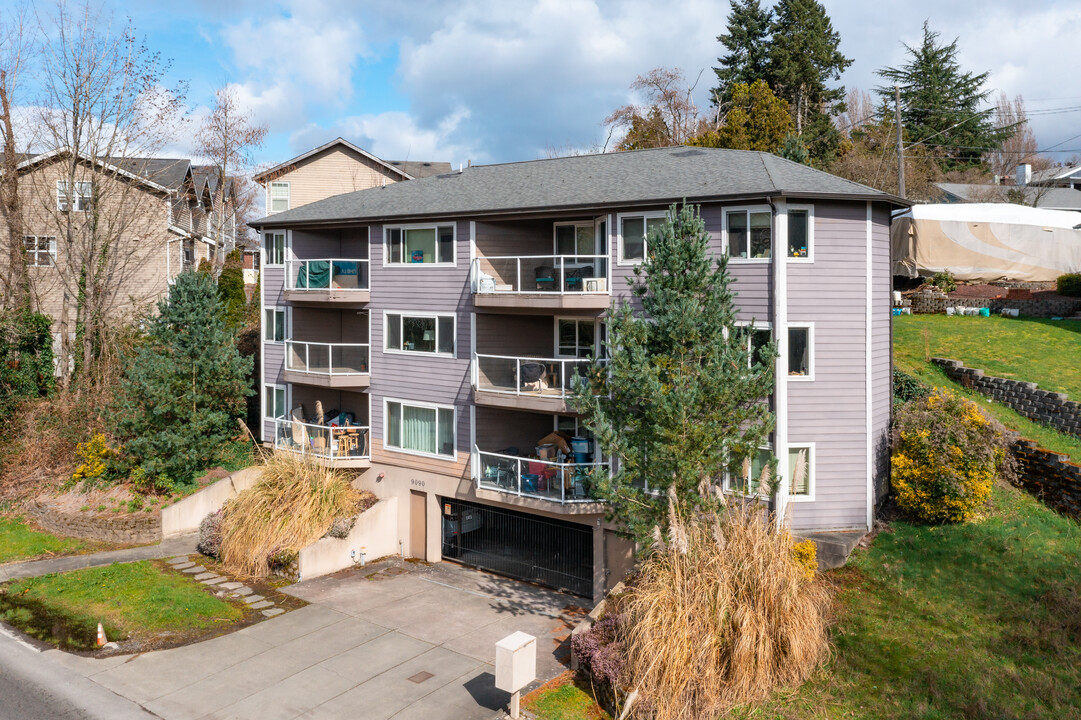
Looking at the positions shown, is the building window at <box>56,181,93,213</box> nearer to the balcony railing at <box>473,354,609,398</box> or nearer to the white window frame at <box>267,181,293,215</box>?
the white window frame at <box>267,181,293,215</box>

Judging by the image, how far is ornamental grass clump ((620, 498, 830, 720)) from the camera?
11.6m

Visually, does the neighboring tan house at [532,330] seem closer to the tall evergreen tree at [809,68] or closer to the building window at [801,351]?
the building window at [801,351]

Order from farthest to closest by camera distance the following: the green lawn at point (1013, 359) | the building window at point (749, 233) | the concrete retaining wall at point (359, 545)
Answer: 1. the concrete retaining wall at point (359, 545)
2. the green lawn at point (1013, 359)
3. the building window at point (749, 233)

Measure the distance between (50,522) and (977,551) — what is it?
25.8m

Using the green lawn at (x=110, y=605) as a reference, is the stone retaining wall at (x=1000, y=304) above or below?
above

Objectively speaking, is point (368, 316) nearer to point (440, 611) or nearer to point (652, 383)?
point (440, 611)

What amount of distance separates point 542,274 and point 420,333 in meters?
4.31

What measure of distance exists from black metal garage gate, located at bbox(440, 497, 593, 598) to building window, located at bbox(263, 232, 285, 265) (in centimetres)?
1015

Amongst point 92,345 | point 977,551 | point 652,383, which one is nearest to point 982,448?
point 977,551

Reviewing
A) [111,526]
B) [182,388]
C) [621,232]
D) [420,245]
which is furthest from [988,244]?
[111,526]

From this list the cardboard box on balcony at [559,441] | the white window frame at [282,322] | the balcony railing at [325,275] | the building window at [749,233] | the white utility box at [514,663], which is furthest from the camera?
the white window frame at [282,322]

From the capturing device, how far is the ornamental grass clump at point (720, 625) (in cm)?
1163

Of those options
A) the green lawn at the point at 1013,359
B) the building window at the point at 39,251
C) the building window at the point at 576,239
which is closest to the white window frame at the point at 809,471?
the green lawn at the point at 1013,359

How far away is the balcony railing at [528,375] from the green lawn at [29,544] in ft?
43.7
